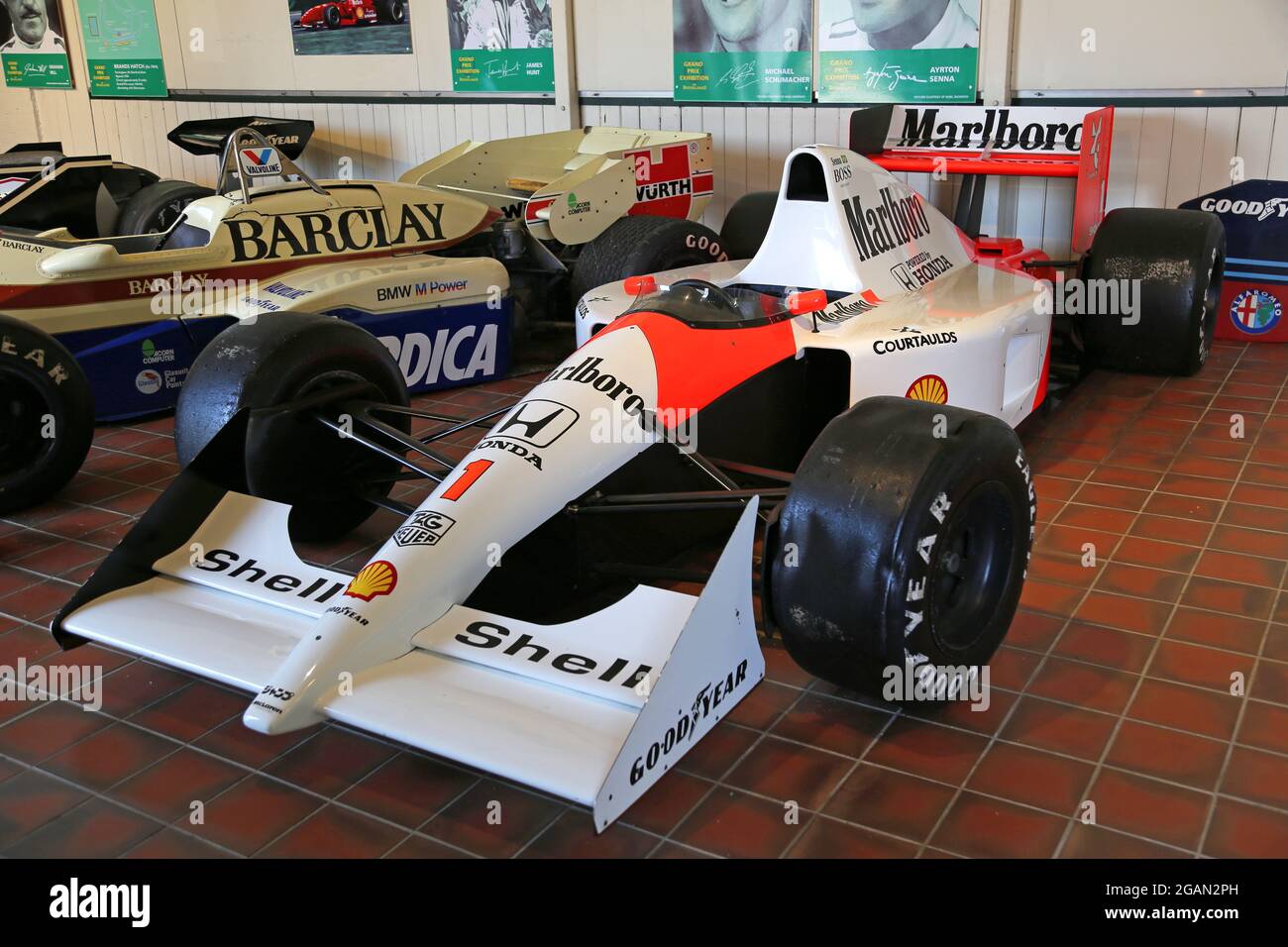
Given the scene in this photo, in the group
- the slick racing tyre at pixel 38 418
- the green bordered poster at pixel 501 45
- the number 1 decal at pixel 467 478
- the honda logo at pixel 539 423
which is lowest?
the slick racing tyre at pixel 38 418

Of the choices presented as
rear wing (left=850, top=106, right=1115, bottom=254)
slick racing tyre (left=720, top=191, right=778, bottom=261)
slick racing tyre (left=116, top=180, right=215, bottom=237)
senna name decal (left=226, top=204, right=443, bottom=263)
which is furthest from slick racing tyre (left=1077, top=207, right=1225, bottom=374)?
slick racing tyre (left=116, top=180, right=215, bottom=237)

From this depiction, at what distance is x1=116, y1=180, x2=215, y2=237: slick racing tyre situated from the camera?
786 cm

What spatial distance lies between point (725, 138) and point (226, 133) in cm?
392

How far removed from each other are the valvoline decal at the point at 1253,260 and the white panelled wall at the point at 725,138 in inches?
4.2

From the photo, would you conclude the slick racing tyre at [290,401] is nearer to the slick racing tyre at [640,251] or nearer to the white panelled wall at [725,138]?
the slick racing tyre at [640,251]

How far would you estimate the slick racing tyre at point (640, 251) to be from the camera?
19.9 feet

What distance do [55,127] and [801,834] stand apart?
43.0 ft

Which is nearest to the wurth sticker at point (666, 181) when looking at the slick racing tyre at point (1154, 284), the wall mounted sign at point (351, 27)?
→ the slick racing tyre at point (1154, 284)

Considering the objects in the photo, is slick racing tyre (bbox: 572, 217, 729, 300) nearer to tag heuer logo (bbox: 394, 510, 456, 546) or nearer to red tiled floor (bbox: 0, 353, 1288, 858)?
red tiled floor (bbox: 0, 353, 1288, 858)

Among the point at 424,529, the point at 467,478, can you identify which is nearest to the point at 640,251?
the point at 467,478
